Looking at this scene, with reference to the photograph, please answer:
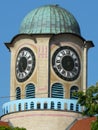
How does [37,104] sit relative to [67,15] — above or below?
below

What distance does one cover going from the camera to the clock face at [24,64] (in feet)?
278

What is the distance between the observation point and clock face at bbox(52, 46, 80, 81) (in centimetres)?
8456

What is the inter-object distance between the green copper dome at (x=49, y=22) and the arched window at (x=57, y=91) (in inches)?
173

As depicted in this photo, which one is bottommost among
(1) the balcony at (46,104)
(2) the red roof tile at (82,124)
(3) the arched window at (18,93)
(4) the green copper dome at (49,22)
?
(2) the red roof tile at (82,124)

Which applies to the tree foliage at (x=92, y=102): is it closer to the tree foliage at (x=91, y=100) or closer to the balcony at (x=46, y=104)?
the tree foliage at (x=91, y=100)

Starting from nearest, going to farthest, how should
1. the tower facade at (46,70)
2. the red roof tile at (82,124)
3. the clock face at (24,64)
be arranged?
the red roof tile at (82,124) → the tower facade at (46,70) → the clock face at (24,64)

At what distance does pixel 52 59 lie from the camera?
84875 millimetres

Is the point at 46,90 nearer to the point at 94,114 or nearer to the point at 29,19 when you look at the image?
the point at 29,19

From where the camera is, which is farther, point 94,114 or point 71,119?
point 71,119

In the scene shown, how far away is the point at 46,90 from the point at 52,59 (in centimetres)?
270

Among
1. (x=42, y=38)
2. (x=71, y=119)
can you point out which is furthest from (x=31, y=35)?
(x=71, y=119)

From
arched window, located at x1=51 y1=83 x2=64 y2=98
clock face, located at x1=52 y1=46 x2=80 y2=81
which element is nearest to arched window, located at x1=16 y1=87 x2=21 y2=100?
arched window, located at x1=51 y1=83 x2=64 y2=98

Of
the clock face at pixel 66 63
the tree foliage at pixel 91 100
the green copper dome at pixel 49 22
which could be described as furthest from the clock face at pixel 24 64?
the tree foliage at pixel 91 100

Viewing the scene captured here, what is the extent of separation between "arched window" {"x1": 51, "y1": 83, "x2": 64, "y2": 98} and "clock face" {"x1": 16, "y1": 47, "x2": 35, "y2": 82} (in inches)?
90.3
